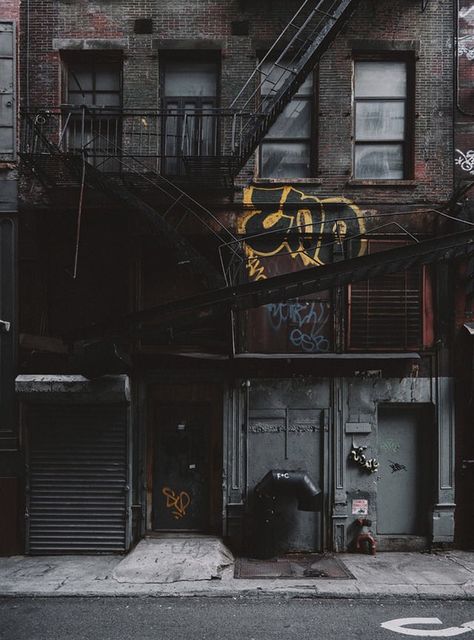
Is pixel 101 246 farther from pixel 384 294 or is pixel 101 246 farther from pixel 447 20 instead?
pixel 447 20

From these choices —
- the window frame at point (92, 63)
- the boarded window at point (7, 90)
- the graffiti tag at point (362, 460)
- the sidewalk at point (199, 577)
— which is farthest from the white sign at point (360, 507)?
the boarded window at point (7, 90)

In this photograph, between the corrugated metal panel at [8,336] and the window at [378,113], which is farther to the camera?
the window at [378,113]

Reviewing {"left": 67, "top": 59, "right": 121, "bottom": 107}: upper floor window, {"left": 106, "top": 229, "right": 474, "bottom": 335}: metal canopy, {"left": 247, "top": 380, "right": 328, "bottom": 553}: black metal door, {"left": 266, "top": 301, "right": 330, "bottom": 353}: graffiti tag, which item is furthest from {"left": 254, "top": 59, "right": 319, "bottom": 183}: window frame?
{"left": 247, "top": 380, "right": 328, "bottom": 553}: black metal door

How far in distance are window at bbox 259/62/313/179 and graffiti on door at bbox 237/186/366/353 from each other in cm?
56

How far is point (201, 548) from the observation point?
32.7 feet

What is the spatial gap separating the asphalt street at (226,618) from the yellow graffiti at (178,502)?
2678 millimetres

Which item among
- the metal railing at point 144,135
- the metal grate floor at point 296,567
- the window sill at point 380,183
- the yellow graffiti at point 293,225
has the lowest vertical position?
the metal grate floor at point 296,567

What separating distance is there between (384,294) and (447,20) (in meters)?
5.55

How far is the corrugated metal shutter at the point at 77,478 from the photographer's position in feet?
34.1

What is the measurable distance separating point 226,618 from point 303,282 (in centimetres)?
492

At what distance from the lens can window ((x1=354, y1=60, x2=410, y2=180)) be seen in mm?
11383

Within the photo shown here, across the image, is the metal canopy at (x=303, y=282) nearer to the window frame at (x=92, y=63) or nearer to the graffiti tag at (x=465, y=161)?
the graffiti tag at (x=465, y=161)

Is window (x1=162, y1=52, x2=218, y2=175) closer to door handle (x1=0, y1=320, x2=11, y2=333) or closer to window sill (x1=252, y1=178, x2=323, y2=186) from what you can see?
window sill (x1=252, y1=178, x2=323, y2=186)

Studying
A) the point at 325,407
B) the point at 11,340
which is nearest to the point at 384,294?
the point at 325,407
